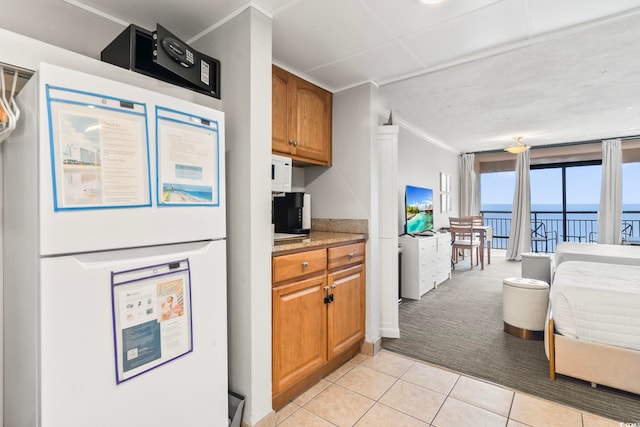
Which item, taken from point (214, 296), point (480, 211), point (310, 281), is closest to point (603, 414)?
point (310, 281)

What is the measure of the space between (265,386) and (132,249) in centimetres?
107

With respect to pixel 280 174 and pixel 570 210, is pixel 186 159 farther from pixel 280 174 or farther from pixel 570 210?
pixel 570 210

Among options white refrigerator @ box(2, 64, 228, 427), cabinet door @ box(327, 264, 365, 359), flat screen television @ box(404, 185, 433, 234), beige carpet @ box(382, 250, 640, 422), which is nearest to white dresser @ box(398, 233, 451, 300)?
beige carpet @ box(382, 250, 640, 422)

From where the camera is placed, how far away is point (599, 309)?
201cm

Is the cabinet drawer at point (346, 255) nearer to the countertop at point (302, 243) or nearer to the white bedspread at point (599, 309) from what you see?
the countertop at point (302, 243)

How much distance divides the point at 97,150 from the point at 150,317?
658 millimetres

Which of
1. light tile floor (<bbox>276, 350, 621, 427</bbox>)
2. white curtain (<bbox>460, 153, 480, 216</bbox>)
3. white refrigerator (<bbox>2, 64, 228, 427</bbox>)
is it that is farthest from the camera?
white curtain (<bbox>460, 153, 480, 216</bbox>)

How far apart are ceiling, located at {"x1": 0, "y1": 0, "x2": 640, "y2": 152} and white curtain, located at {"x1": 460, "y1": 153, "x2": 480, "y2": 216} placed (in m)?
3.50

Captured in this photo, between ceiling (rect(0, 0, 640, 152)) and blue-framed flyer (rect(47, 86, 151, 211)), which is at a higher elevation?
ceiling (rect(0, 0, 640, 152))

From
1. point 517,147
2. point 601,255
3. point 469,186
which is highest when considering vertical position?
point 517,147

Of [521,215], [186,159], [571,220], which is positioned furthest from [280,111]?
[571,220]

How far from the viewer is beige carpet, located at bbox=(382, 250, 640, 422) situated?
1982 millimetres

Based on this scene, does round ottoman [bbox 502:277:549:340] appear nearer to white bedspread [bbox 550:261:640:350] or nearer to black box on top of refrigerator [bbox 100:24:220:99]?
white bedspread [bbox 550:261:640:350]

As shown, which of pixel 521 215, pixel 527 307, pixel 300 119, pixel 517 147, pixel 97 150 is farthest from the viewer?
pixel 521 215
